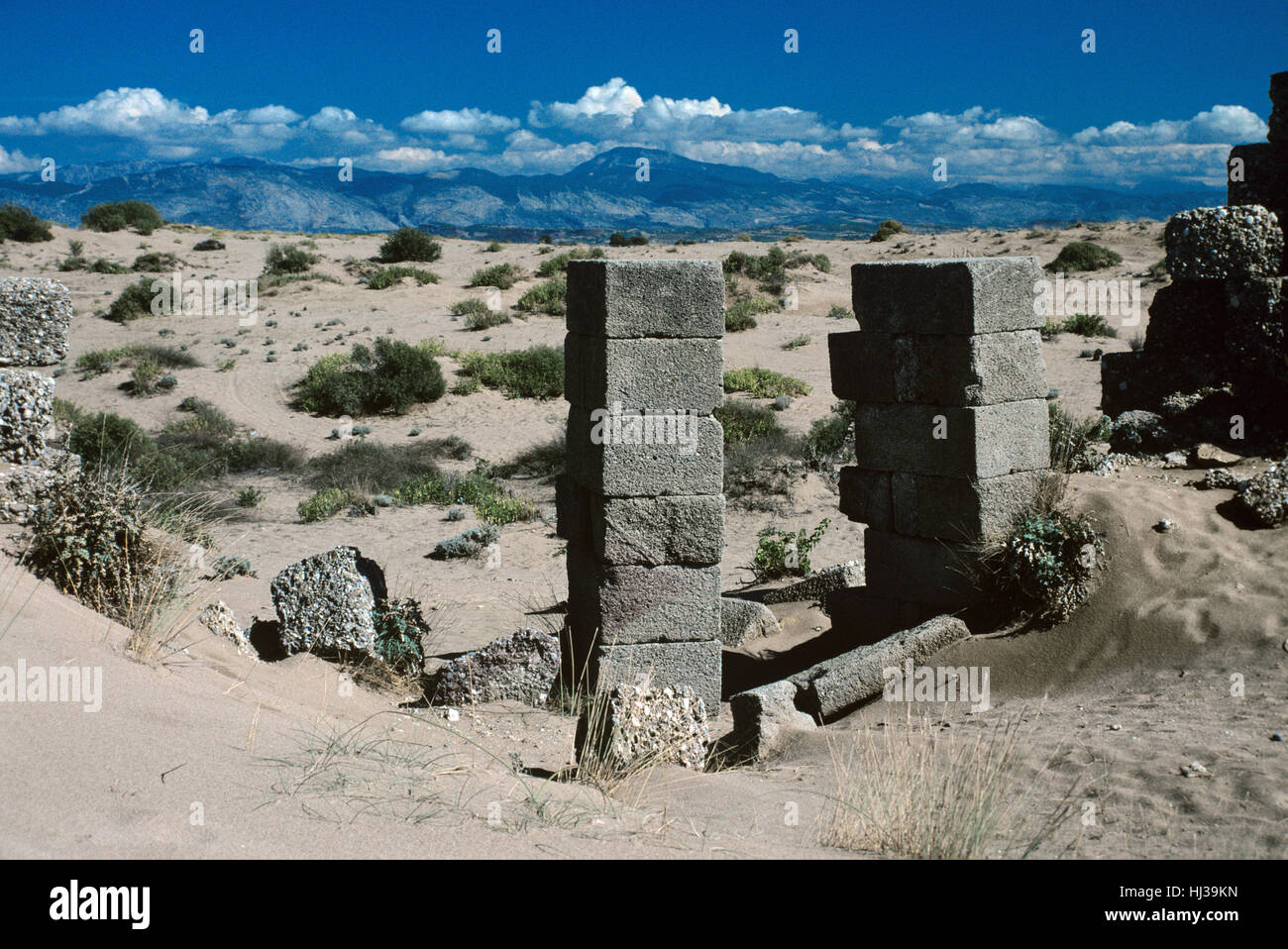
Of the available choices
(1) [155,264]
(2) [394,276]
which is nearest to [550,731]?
(2) [394,276]

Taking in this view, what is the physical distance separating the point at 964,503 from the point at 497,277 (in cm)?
2379

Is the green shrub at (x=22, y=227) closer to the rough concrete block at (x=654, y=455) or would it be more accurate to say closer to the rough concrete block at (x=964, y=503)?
the rough concrete block at (x=654, y=455)

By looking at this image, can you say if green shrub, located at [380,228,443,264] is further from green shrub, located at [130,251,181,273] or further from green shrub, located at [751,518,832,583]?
green shrub, located at [751,518,832,583]

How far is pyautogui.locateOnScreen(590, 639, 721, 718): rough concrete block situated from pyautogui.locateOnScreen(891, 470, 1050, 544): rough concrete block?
2176mm

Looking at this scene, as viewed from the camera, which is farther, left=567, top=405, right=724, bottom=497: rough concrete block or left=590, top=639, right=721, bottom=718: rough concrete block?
left=590, top=639, right=721, bottom=718: rough concrete block

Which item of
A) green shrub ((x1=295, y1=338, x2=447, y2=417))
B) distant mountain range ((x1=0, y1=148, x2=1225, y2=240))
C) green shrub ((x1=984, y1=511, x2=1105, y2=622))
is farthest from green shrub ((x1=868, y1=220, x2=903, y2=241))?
distant mountain range ((x1=0, y1=148, x2=1225, y2=240))

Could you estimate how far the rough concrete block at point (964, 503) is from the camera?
7.84 m

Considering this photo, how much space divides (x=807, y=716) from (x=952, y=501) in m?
2.31

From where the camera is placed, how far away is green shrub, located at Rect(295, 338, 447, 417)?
19.0m
